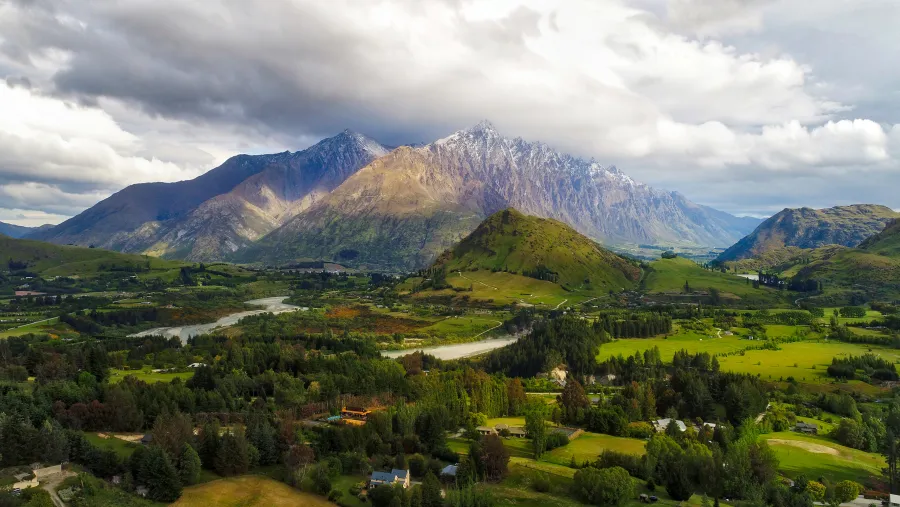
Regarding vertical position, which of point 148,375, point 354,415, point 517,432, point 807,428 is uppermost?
point 148,375

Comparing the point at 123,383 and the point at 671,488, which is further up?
the point at 123,383

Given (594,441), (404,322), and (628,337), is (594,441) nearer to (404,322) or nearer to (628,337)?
(628,337)

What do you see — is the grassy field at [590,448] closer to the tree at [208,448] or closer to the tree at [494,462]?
the tree at [494,462]

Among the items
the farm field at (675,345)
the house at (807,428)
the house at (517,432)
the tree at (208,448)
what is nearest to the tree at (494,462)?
the house at (517,432)

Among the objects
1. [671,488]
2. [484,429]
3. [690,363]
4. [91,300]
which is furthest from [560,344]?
[91,300]

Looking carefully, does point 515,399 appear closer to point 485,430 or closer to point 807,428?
point 485,430

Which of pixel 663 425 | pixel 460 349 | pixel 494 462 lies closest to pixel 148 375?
pixel 494 462

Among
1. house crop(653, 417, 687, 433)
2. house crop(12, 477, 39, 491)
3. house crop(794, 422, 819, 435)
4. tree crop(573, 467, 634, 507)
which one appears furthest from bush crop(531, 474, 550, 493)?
house crop(12, 477, 39, 491)
